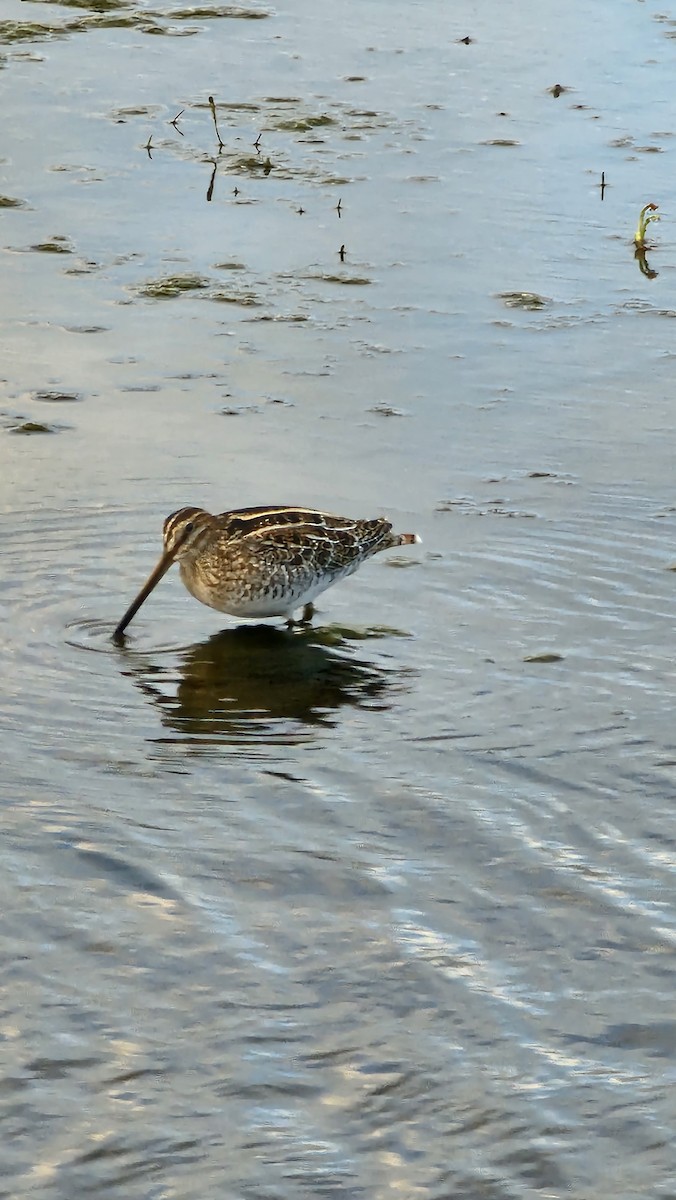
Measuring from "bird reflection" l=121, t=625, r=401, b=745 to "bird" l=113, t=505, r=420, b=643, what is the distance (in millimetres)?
167

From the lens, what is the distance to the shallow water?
401 cm

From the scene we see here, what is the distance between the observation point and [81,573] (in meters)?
7.01

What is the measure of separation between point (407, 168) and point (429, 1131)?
28.2 feet

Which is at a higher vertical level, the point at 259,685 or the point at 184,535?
the point at 184,535

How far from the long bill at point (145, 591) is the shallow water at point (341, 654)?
51mm

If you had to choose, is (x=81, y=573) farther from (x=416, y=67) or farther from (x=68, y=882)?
(x=416, y=67)

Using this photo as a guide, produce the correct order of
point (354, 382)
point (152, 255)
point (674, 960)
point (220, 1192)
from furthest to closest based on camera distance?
point (152, 255) < point (354, 382) < point (674, 960) < point (220, 1192)

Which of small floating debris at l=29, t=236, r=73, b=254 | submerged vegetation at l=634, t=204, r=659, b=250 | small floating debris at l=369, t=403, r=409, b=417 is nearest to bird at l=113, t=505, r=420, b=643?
small floating debris at l=369, t=403, r=409, b=417

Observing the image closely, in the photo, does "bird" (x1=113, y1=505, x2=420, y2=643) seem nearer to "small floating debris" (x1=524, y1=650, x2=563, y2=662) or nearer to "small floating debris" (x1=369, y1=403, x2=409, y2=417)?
"small floating debris" (x1=524, y1=650, x2=563, y2=662)

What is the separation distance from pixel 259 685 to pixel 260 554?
610 mm

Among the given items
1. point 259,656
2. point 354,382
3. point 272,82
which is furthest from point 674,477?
point 272,82

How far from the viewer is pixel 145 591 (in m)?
6.74

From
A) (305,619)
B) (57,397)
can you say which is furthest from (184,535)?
(57,397)

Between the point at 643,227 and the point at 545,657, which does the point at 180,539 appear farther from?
the point at 643,227
